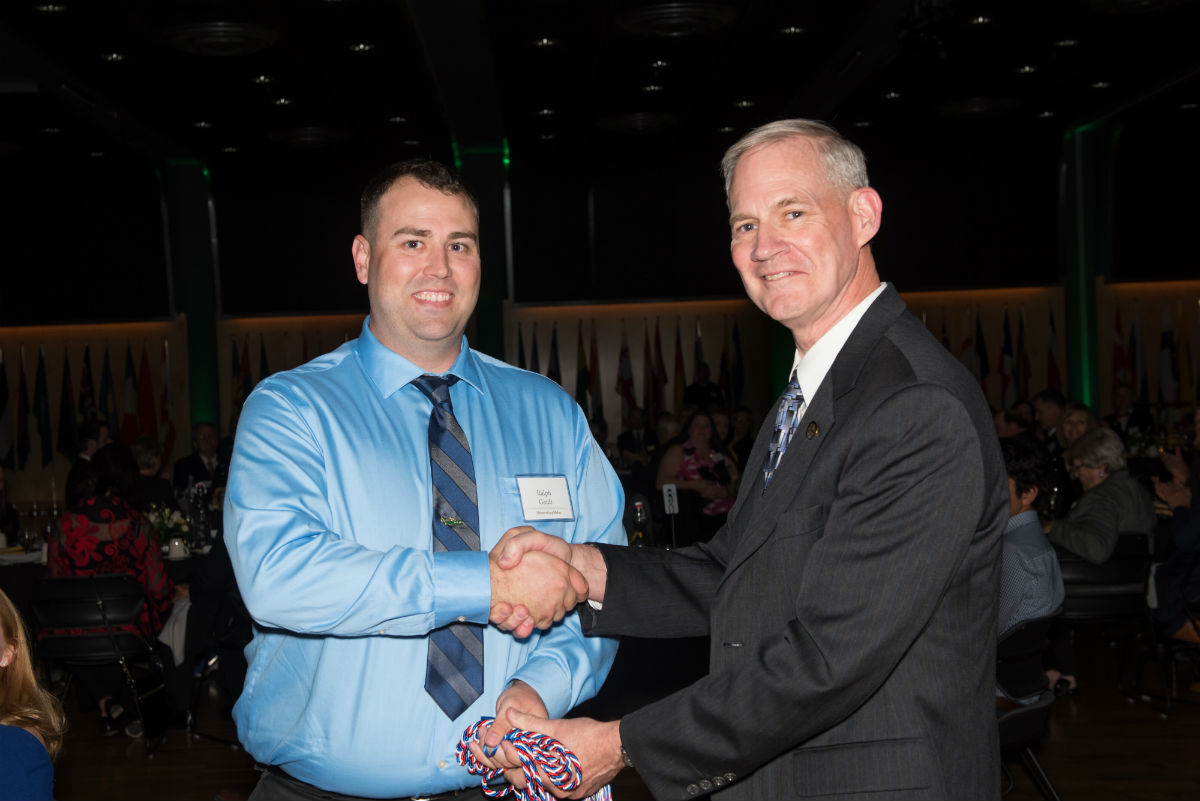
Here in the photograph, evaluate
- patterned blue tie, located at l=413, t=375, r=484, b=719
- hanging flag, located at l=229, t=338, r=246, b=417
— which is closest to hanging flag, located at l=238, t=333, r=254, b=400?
hanging flag, located at l=229, t=338, r=246, b=417

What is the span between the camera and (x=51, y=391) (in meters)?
15.3

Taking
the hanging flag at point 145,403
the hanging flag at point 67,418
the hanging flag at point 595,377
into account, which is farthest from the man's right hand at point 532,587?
the hanging flag at point 67,418

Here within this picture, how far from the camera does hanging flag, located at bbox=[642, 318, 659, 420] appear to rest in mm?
15477

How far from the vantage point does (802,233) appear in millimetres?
1991

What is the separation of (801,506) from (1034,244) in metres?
14.1

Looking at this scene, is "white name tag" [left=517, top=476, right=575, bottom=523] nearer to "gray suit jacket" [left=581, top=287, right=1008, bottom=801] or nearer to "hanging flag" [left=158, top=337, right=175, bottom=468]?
"gray suit jacket" [left=581, top=287, right=1008, bottom=801]

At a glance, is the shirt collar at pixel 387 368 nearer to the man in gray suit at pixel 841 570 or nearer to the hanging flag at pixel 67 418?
the man in gray suit at pixel 841 570

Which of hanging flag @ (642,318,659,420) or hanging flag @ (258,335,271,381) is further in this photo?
hanging flag @ (642,318,659,420)

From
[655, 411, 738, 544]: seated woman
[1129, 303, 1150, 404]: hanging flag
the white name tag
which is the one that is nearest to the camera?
the white name tag

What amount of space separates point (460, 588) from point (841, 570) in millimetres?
650

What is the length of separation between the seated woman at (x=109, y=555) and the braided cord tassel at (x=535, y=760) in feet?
14.6

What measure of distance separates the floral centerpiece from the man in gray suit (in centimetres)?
548

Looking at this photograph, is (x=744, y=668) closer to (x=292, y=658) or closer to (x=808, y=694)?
(x=808, y=694)

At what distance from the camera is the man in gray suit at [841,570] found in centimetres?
169
